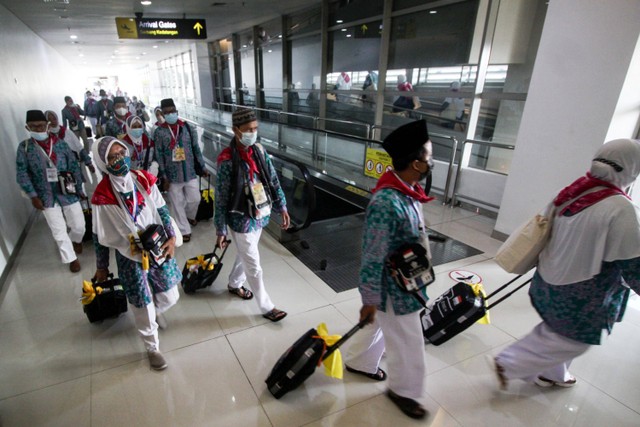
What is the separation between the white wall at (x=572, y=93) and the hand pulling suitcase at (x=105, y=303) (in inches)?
197

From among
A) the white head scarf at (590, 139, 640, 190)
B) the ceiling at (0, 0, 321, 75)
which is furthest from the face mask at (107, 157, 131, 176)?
the ceiling at (0, 0, 321, 75)

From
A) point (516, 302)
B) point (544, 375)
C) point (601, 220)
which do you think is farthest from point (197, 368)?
point (516, 302)

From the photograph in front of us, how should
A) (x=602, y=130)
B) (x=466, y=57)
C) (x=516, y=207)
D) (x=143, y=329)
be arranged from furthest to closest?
(x=466, y=57) → (x=516, y=207) → (x=602, y=130) → (x=143, y=329)

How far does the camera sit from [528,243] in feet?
6.88

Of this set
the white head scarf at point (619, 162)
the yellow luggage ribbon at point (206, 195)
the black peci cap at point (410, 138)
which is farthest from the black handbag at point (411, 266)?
the yellow luggage ribbon at point (206, 195)

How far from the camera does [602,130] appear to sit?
3.79m

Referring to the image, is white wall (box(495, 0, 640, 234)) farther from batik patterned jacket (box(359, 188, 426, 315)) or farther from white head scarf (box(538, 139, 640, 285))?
batik patterned jacket (box(359, 188, 426, 315))

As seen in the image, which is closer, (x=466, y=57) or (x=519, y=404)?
(x=519, y=404)

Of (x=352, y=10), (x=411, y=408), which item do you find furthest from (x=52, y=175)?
(x=352, y=10)

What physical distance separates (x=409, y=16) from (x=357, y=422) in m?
8.67

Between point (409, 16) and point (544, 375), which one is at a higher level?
point (409, 16)

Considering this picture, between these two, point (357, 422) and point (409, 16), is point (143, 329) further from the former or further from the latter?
point (409, 16)

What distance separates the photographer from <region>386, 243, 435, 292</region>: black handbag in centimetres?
180

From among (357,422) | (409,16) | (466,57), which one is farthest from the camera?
(409,16)
